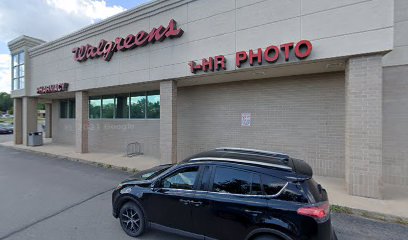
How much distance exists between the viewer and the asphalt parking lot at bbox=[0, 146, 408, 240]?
4141 millimetres

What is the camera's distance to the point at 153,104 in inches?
476

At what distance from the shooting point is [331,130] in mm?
7809

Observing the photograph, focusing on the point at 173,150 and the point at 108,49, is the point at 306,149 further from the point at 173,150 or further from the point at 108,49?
the point at 108,49

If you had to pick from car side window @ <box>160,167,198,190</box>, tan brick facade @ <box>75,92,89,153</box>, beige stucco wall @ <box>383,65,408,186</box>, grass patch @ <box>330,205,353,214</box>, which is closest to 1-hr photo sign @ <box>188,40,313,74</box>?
Result: beige stucco wall @ <box>383,65,408,186</box>

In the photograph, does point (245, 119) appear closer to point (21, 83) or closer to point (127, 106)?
point (127, 106)

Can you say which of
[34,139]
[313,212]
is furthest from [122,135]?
[313,212]

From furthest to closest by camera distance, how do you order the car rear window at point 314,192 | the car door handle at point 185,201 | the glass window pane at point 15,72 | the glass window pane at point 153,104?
the glass window pane at point 15,72
the glass window pane at point 153,104
the car door handle at point 185,201
the car rear window at point 314,192

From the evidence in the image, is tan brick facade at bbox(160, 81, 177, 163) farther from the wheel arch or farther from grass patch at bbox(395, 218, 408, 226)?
grass patch at bbox(395, 218, 408, 226)

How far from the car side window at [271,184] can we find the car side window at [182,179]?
115 centimetres

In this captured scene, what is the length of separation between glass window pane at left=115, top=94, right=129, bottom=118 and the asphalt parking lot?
5.66 metres

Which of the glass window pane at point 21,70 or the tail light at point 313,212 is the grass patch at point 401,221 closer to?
the tail light at point 313,212

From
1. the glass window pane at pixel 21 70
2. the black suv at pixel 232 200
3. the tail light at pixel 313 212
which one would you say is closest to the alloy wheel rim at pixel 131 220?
the black suv at pixel 232 200

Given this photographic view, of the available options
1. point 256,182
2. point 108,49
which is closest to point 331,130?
point 256,182

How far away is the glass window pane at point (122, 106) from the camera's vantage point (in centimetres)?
1334
